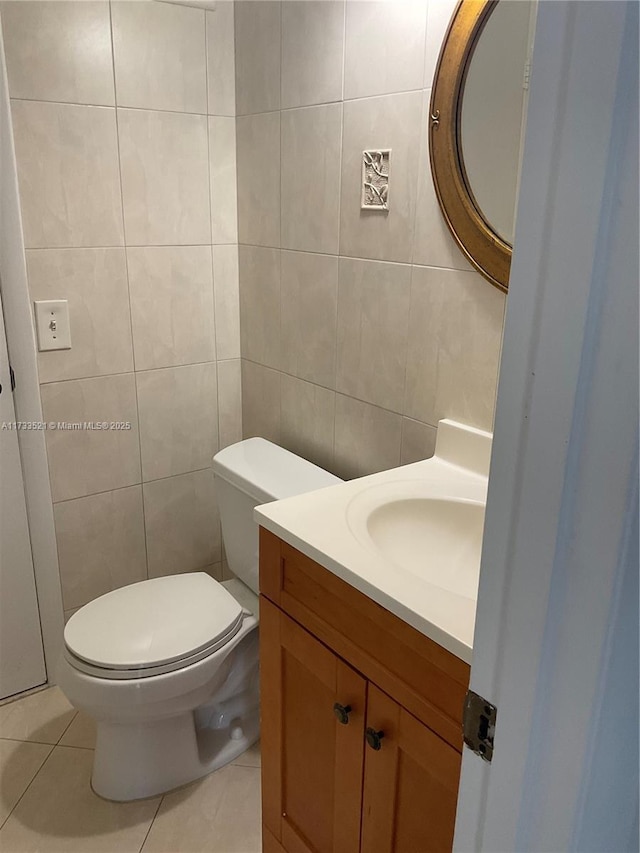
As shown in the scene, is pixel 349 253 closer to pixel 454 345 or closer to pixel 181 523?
pixel 454 345

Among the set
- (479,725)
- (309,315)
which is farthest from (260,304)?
(479,725)

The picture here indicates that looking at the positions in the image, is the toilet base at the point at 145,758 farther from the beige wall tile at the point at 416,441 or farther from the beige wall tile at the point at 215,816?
the beige wall tile at the point at 416,441

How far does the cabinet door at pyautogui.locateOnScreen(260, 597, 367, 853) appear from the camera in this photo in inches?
46.1

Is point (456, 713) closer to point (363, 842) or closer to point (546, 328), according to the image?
point (363, 842)

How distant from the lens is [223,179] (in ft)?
6.67

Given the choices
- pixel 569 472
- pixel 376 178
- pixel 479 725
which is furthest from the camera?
pixel 376 178

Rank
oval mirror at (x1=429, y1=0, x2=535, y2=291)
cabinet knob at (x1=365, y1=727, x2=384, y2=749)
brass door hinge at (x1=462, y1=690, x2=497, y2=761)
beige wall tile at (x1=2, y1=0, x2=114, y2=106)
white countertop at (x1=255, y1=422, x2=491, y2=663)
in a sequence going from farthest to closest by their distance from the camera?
1. beige wall tile at (x1=2, y1=0, x2=114, y2=106)
2. oval mirror at (x1=429, y1=0, x2=535, y2=291)
3. cabinet knob at (x1=365, y1=727, x2=384, y2=749)
4. white countertop at (x1=255, y1=422, x2=491, y2=663)
5. brass door hinge at (x1=462, y1=690, x2=497, y2=761)

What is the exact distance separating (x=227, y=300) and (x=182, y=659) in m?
1.07

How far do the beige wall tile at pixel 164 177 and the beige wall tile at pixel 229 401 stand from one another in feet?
1.34

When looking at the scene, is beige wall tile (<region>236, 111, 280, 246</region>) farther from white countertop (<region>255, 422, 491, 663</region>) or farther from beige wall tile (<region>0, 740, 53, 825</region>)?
beige wall tile (<region>0, 740, 53, 825</region>)

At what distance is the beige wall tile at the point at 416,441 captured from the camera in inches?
62.0

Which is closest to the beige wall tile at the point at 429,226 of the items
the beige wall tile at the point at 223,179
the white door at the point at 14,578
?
the beige wall tile at the point at 223,179

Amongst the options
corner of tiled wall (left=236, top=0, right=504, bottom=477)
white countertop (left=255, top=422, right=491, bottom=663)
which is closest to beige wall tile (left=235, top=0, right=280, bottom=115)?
corner of tiled wall (left=236, top=0, right=504, bottom=477)

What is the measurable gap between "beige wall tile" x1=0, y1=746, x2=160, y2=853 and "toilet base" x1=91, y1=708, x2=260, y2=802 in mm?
33
